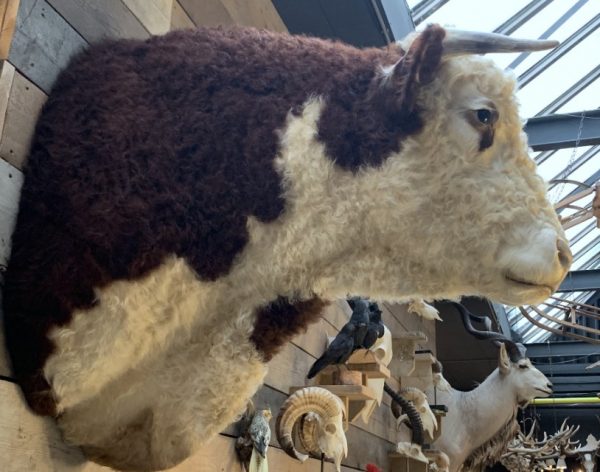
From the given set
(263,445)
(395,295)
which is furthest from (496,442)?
(395,295)

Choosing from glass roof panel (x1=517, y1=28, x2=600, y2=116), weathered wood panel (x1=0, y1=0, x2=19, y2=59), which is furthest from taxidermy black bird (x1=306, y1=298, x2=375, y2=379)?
glass roof panel (x1=517, y1=28, x2=600, y2=116)

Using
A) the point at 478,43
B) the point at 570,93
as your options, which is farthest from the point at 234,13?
the point at 570,93

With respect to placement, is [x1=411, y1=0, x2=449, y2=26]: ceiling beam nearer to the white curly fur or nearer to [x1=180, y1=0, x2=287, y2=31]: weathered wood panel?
[x1=180, y1=0, x2=287, y2=31]: weathered wood panel

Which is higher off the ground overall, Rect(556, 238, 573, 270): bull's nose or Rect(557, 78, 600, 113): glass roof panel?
Rect(556, 238, 573, 270): bull's nose

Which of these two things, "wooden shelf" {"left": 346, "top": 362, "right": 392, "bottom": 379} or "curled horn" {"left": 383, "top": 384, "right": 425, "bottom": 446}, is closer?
"wooden shelf" {"left": 346, "top": 362, "right": 392, "bottom": 379}

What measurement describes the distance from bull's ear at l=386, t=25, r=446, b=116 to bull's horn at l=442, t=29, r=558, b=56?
0.05 feet

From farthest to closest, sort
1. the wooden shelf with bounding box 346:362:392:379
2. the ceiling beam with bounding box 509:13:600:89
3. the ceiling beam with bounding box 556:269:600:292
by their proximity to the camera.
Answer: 1. the ceiling beam with bounding box 556:269:600:292
2. the ceiling beam with bounding box 509:13:600:89
3. the wooden shelf with bounding box 346:362:392:379

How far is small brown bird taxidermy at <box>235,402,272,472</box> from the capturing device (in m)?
1.51

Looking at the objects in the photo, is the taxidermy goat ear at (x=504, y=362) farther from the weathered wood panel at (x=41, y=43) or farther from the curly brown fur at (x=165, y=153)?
the weathered wood panel at (x=41, y=43)

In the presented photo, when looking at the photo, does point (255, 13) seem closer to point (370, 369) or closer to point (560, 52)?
point (370, 369)

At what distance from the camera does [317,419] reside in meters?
1.77

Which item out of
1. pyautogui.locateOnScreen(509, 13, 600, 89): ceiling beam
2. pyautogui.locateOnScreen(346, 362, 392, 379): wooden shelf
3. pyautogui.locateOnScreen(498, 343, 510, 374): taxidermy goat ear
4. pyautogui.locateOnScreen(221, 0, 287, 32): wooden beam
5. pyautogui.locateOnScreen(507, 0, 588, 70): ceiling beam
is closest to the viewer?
pyautogui.locateOnScreen(221, 0, 287, 32): wooden beam

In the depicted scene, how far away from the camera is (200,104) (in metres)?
0.89

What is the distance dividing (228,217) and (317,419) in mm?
1063
